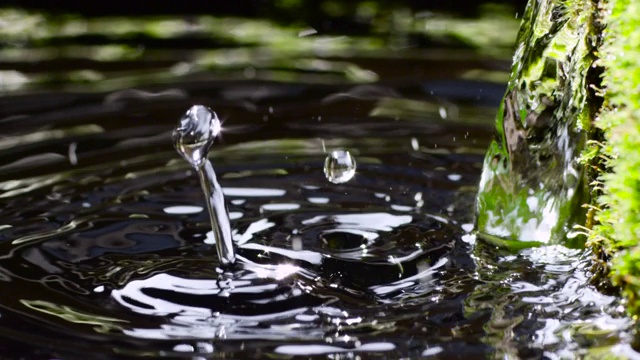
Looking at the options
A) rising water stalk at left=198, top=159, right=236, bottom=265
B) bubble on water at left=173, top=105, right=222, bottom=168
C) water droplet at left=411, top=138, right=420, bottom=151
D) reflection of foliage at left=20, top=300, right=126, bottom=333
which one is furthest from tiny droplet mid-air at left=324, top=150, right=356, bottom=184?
reflection of foliage at left=20, top=300, right=126, bottom=333

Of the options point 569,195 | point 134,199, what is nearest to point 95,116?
point 134,199

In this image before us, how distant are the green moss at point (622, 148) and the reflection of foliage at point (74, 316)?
4.84ft

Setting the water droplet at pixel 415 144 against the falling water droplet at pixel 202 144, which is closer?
the falling water droplet at pixel 202 144

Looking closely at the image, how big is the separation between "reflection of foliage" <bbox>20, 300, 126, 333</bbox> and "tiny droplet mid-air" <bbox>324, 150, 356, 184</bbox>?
1576mm

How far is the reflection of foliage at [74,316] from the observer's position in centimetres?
296

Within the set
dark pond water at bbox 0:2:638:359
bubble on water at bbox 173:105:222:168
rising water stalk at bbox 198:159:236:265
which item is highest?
bubble on water at bbox 173:105:222:168

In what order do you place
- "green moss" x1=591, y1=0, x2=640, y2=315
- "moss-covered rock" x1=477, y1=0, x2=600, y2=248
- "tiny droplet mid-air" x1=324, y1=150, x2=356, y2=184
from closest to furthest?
"green moss" x1=591, y1=0, x2=640, y2=315
"moss-covered rock" x1=477, y1=0, x2=600, y2=248
"tiny droplet mid-air" x1=324, y1=150, x2=356, y2=184

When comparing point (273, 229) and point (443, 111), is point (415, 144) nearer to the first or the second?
point (443, 111)

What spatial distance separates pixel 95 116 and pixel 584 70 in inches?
123

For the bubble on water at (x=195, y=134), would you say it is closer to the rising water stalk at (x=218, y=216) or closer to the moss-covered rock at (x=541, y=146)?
the rising water stalk at (x=218, y=216)

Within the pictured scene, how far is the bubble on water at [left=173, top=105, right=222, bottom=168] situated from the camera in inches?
137

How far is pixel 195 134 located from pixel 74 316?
2.58 ft

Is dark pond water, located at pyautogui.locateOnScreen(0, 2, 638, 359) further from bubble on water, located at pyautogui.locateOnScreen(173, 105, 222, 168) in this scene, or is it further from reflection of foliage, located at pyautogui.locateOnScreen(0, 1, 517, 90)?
bubble on water, located at pyautogui.locateOnScreen(173, 105, 222, 168)

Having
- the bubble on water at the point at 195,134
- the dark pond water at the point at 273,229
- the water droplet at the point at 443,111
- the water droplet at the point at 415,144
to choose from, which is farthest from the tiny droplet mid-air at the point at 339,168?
A: the water droplet at the point at 443,111
